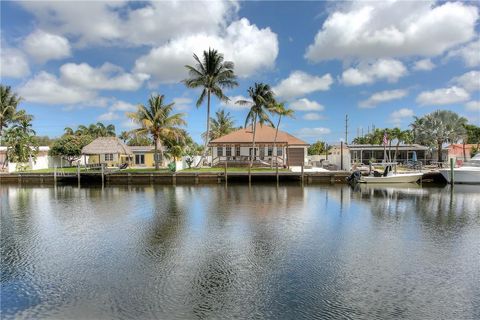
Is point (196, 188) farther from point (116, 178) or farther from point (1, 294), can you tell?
point (1, 294)

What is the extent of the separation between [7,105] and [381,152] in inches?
1983

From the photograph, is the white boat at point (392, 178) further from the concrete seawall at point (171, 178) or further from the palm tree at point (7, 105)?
the palm tree at point (7, 105)

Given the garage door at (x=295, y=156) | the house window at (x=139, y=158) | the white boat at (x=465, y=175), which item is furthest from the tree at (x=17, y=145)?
the white boat at (x=465, y=175)

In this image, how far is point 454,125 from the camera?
46.4m

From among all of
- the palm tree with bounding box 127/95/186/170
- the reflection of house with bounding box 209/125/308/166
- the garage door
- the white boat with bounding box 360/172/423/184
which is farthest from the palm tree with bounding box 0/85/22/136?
the white boat with bounding box 360/172/423/184

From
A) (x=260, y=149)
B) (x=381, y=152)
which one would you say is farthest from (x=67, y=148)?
(x=381, y=152)

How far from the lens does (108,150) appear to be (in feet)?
143

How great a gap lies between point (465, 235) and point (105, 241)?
13.7 m

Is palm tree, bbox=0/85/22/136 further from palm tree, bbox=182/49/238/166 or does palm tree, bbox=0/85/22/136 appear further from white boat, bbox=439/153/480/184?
white boat, bbox=439/153/480/184

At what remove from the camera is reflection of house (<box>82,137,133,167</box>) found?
143ft

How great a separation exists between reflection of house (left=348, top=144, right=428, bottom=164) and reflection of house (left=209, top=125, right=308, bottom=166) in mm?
Answer: 8808

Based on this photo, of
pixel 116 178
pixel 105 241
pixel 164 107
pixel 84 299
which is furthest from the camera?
pixel 164 107

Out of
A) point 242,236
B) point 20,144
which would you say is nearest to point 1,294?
point 242,236

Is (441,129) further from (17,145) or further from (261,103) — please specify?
(17,145)
